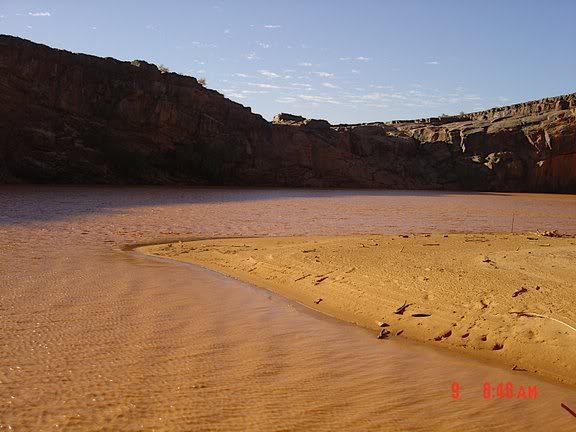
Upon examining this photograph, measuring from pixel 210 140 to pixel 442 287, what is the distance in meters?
29.8

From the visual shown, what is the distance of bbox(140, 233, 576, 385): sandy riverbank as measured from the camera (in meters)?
4.21

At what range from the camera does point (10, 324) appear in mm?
4105

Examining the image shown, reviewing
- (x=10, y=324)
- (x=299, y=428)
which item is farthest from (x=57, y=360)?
(x=299, y=428)

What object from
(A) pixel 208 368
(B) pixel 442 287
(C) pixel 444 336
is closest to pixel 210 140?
(B) pixel 442 287

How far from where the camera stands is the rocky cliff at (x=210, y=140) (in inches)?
1144
